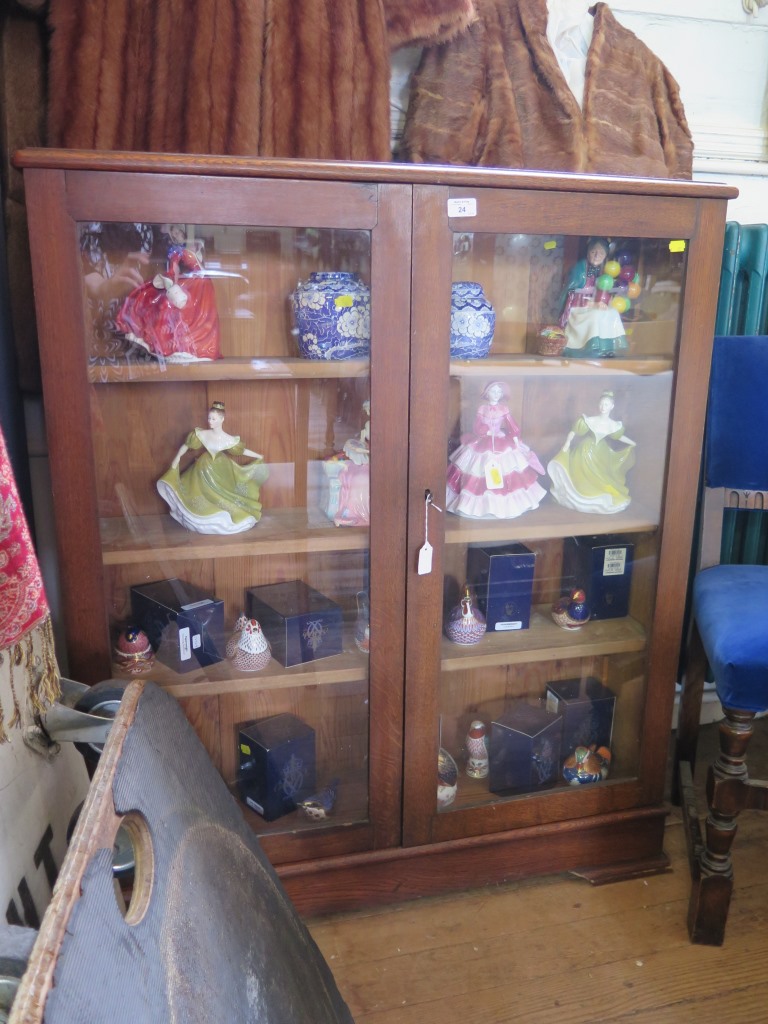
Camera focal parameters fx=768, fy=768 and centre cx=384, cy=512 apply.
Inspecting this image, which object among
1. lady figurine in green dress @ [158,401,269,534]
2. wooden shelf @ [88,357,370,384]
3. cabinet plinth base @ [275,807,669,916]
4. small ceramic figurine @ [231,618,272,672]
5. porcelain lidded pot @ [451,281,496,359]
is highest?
porcelain lidded pot @ [451,281,496,359]

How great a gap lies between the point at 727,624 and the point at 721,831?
0.39 m

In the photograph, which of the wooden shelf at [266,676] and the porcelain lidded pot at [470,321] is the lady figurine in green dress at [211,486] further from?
the porcelain lidded pot at [470,321]

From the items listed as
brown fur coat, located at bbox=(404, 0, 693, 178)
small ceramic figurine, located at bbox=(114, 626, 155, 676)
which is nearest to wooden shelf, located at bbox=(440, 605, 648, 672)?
small ceramic figurine, located at bbox=(114, 626, 155, 676)

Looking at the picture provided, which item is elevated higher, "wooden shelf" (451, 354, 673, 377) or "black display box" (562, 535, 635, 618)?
"wooden shelf" (451, 354, 673, 377)

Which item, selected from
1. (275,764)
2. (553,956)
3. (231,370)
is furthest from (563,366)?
(553,956)

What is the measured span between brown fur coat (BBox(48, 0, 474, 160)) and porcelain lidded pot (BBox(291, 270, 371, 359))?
0.98ft

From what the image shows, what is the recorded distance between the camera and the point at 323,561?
1.52 metres

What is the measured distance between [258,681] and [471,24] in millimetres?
1382

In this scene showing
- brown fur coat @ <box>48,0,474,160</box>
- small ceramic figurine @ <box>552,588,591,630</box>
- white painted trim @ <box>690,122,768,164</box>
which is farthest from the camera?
white painted trim @ <box>690,122,768,164</box>

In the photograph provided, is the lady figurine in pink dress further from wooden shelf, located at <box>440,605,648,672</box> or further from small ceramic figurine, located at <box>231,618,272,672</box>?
small ceramic figurine, located at <box>231,618,272,672</box>

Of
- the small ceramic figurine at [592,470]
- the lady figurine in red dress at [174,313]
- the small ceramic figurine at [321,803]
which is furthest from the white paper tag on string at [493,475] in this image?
the small ceramic figurine at [321,803]

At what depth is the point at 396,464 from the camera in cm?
138

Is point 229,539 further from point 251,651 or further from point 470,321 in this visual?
point 470,321

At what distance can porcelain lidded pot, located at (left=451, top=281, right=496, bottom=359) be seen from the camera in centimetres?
→ 140
